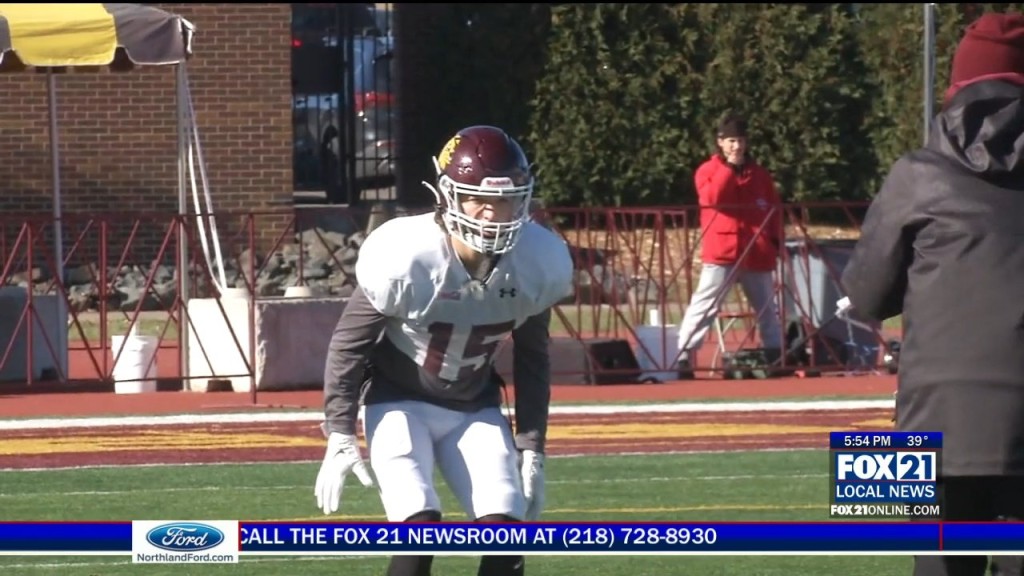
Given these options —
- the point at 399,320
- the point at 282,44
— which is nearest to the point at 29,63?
the point at 282,44

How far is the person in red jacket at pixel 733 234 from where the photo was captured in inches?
593

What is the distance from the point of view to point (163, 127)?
72.6 feet

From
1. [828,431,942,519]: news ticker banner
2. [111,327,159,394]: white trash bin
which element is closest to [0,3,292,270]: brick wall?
[111,327,159,394]: white trash bin

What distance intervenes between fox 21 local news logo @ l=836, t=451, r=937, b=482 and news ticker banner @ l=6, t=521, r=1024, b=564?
0.12 metres

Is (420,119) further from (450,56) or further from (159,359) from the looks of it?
(159,359)

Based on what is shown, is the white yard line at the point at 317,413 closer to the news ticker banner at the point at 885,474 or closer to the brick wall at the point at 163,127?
the news ticker banner at the point at 885,474

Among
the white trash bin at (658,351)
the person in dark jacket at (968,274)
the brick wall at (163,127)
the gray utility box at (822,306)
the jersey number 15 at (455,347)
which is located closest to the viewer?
the person in dark jacket at (968,274)

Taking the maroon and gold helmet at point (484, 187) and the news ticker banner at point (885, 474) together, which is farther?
the maroon and gold helmet at point (484, 187)

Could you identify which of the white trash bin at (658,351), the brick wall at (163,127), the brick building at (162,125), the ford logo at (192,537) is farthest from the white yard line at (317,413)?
the brick building at (162,125)

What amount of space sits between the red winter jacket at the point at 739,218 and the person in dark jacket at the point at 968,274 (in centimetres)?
972

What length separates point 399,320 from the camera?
237 inches

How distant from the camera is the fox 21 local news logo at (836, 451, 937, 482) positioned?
5223 millimetres

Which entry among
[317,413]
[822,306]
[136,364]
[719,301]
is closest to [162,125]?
[136,364]

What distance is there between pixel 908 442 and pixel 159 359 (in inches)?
483
